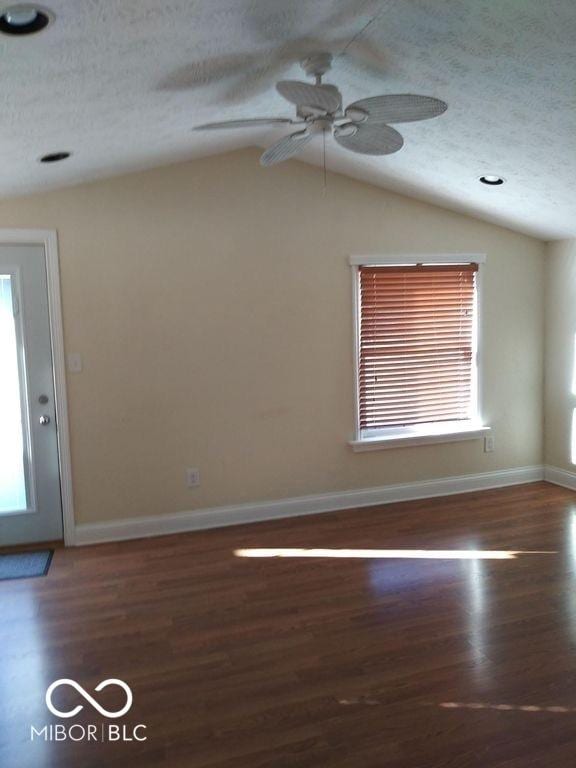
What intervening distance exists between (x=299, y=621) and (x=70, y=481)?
6.26ft

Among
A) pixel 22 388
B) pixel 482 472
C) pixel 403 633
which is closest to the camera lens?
pixel 403 633

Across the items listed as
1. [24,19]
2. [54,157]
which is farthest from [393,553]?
[24,19]

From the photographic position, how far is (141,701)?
95.4 inches

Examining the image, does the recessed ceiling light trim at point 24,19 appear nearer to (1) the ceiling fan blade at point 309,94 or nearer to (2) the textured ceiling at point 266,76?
(2) the textured ceiling at point 266,76

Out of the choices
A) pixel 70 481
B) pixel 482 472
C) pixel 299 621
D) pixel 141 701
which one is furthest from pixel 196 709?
pixel 482 472

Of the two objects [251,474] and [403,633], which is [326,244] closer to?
[251,474]

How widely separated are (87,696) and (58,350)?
222 cm

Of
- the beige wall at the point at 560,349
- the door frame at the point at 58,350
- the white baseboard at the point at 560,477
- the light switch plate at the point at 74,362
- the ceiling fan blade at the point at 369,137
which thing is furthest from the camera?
the white baseboard at the point at 560,477

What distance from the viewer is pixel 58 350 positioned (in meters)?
3.96

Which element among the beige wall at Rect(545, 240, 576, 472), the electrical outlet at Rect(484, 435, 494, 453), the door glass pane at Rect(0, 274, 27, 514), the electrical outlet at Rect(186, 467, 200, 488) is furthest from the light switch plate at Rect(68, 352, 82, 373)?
the beige wall at Rect(545, 240, 576, 472)

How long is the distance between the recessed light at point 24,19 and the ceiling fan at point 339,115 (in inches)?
29.0

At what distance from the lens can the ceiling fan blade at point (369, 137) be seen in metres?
2.59

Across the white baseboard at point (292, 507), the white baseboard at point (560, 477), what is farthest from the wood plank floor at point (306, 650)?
the white baseboard at point (560, 477)

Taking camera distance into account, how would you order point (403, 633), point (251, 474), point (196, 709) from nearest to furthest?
point (196, 709), point (403, 633), point (251, 474)
